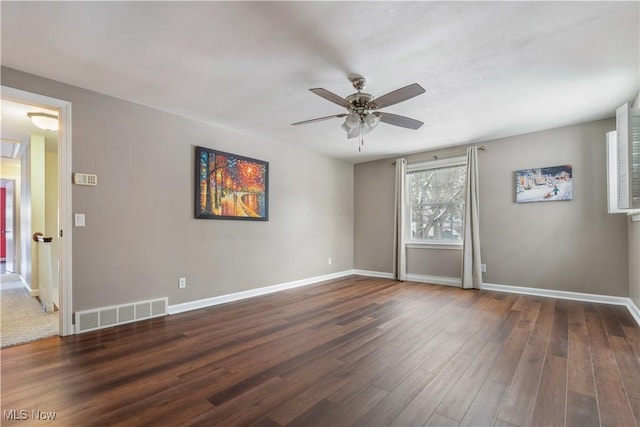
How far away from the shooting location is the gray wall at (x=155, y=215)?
2.99 meters

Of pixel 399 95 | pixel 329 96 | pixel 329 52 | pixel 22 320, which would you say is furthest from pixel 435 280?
pixel 22 320

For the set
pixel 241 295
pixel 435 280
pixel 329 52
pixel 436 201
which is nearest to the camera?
pixel 329 52

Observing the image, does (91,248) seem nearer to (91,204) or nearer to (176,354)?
(91,204)

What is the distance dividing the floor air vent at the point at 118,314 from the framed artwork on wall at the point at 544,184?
5297mm

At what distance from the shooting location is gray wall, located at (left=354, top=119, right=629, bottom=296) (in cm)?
395

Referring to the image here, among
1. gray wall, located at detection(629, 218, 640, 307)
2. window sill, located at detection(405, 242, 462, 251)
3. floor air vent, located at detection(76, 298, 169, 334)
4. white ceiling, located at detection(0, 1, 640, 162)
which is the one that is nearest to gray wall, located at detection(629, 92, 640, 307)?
gray wall, located at detection(629, 218, 640, 307)

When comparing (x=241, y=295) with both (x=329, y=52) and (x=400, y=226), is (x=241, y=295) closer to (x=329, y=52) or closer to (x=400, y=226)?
(x=400, y=226)

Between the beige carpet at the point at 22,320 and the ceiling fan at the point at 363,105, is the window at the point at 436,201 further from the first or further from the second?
the beige carpet at the point at 22,320

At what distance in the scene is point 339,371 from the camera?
2.10 meters

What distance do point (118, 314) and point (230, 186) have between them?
6.58 feet

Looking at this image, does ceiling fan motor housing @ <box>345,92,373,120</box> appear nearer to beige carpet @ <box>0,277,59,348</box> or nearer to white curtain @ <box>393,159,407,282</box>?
white curtain @ <box>393,159,407,282</box>

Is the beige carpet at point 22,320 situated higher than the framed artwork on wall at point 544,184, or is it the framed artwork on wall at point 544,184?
the framed artwork on wall at point 544,184

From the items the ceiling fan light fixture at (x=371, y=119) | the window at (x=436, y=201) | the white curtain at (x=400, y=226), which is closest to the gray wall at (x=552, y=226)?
the window at (x=436, y=201)

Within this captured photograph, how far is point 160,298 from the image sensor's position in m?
3.46
